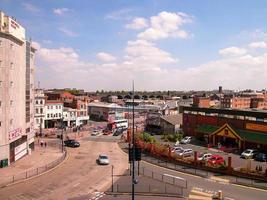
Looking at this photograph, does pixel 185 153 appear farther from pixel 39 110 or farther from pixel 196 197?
pixel 39 110

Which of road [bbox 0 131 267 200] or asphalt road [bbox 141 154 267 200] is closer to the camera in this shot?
asphalt road [bbox 141 154 267 200]

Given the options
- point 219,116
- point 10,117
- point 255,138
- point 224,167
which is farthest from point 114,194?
point 219,116

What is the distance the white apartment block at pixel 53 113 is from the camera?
337 ft

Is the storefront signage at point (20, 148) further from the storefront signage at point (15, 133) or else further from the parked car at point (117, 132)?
the parked car at point (117, 132)

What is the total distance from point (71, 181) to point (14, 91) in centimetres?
1806

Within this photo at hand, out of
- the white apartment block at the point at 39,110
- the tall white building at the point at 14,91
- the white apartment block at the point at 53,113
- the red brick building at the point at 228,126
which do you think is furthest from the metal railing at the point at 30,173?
the white apartment block at the point at 53,113

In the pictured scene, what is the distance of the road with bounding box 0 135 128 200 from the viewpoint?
36.9m

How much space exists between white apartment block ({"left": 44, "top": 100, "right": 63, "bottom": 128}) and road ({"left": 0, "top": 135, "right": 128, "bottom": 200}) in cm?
4561

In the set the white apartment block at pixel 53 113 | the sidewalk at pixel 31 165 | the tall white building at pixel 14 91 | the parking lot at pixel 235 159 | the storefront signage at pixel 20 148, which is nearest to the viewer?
the sidewalk at pixel 31 165

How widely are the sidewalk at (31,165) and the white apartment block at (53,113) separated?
3794 centimetres

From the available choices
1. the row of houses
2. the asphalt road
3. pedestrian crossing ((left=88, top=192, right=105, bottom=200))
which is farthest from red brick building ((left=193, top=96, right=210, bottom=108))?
pedestrian crossing ((left=88, top=192, right=105, bottom=200))

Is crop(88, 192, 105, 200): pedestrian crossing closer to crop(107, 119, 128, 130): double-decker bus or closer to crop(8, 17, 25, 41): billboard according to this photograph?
crop(8, 17, 25, 41): billboard

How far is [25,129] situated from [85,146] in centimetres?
1435

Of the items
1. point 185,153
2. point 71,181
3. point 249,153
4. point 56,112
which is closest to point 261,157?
point 249,153
